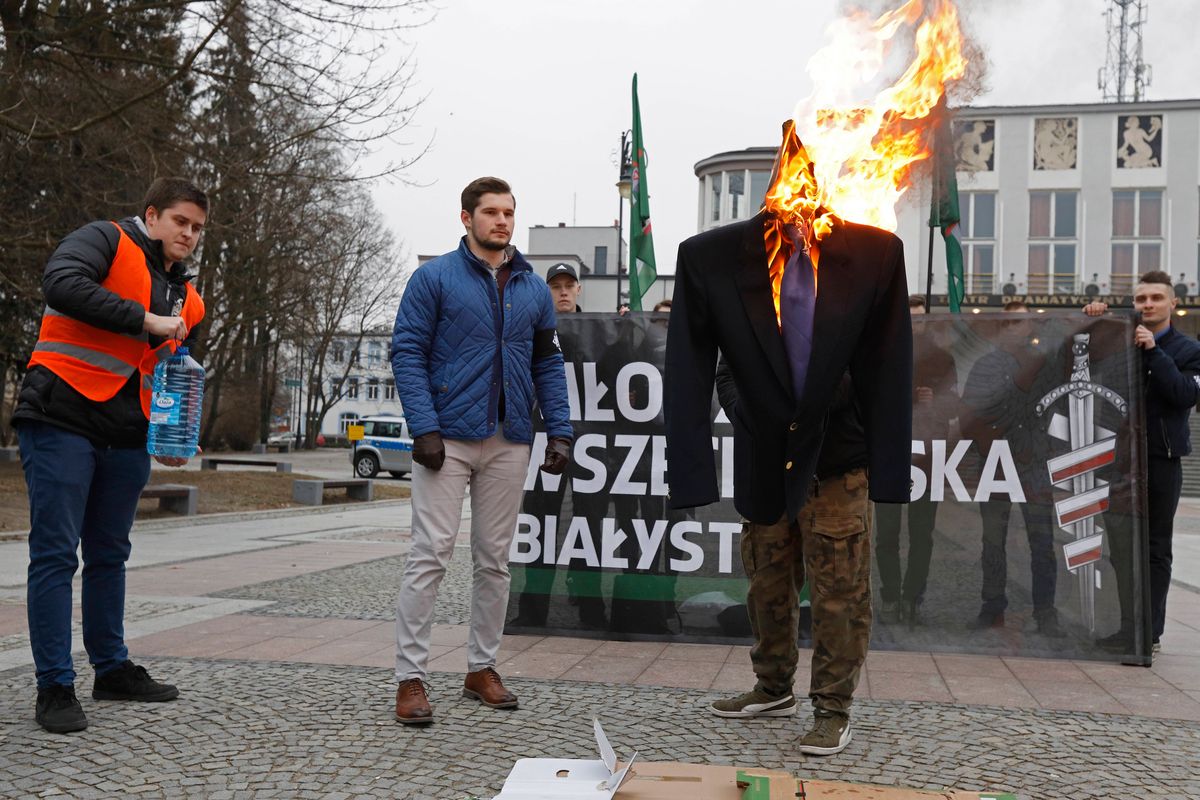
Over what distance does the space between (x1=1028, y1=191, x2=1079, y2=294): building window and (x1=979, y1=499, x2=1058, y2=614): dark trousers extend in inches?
1698

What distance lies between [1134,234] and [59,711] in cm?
4860

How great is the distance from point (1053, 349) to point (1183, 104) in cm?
4616

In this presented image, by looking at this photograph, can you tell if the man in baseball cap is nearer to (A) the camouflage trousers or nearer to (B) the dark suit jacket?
(B) the dark suit jacket

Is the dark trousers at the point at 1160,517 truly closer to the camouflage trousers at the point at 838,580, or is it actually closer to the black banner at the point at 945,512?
the black banner at the point at 945,512

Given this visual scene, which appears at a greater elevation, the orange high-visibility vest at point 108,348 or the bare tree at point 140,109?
the bare tree at point 140,109

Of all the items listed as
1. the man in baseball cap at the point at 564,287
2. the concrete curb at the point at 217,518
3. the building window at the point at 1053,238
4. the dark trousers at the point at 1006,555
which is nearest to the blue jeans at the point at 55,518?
the man in baseball cap at the point at 564,287

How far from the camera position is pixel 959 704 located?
14.2 ft

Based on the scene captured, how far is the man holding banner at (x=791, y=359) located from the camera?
11.8 ft

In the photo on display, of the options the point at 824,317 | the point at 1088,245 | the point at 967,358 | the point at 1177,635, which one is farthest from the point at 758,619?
the point at 1088,245

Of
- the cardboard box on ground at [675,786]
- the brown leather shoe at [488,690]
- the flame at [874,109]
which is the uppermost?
the flame at [874,109]

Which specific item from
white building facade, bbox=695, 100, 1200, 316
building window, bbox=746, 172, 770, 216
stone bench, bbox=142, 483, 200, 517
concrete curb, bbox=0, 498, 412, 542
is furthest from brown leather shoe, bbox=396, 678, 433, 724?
building window, bbox=746, 172, 770, 216

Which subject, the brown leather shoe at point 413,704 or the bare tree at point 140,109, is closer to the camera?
the brown leather shoe at point 413,704

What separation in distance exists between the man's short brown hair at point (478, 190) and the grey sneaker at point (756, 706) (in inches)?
88.4

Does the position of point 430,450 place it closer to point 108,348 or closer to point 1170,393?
point 108,348
